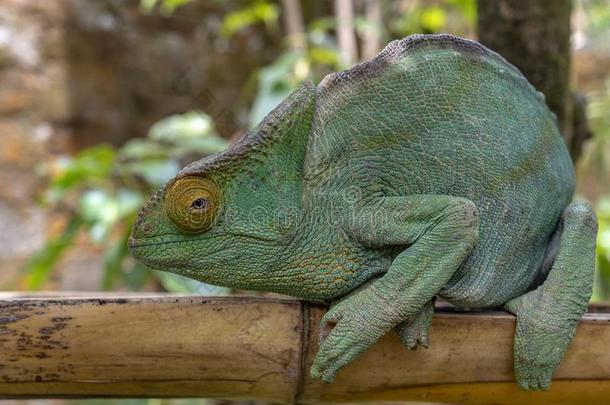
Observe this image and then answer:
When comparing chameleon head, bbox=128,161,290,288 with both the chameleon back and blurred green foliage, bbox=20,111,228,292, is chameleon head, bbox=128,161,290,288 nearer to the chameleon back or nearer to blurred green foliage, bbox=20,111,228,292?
the chameleon back

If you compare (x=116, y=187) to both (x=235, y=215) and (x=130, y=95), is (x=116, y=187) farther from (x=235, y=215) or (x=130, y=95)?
(x=235, y=215)

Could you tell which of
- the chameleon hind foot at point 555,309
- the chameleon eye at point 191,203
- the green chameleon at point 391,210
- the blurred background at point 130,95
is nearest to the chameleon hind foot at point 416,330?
the green chameleon at point 391,210

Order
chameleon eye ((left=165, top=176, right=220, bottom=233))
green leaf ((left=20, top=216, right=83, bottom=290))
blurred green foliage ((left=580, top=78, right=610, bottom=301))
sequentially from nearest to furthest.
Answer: chameleon eye ((left=165, top=176, right=220, bottom=233))
blurred green foliage ((left=580, top=78, right=610, bottom=301))
green leaf ((left=20, top=216, right=83, bottom=290))

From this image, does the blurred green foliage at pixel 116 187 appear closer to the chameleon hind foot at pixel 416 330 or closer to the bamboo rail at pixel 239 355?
the bamboo rail at pixel 239 355

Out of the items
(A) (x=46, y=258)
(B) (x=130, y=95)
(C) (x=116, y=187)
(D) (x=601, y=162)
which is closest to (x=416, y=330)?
(A) (x=46, y=258)

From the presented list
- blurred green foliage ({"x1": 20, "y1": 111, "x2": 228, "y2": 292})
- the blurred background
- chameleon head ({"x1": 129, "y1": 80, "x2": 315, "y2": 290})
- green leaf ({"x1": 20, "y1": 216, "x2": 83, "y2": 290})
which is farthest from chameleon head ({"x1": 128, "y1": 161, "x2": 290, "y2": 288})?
green leaf ({"x1": 20, "y1": 216, "x2": 83, "y2": 290})

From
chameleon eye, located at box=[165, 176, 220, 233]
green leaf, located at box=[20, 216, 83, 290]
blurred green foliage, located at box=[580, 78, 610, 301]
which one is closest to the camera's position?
chameleon eye, located at box=[165, 176, 220, 233]
